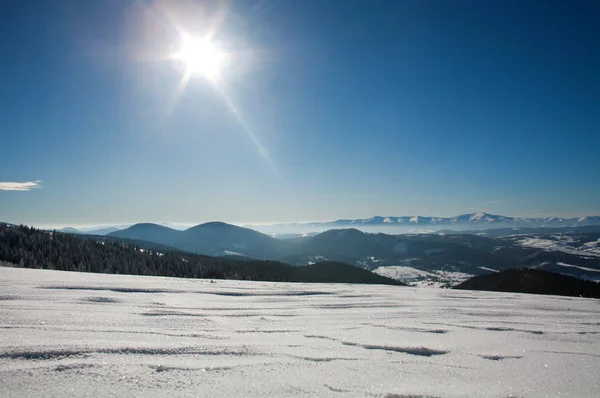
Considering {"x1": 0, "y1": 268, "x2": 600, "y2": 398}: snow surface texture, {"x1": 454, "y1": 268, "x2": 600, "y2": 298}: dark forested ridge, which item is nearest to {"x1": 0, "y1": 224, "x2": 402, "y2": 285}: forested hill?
{"x1": 454, "y1": 268, "x2": 600, "y2": 298}: dark forested ridge

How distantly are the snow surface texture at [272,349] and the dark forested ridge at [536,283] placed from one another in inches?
2177

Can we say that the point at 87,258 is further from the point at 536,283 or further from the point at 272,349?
the point at 536,283

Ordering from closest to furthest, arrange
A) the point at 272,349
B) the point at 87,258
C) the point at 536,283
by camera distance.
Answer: the point at 272,349
the point at 536,283
the point at 87,258

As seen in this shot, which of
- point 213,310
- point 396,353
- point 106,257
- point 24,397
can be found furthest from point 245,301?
point 106,257

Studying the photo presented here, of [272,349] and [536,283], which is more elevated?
[272,349]

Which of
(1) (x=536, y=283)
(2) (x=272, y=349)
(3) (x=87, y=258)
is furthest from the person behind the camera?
(3) (x=87, y=258)

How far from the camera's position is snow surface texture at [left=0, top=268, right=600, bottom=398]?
2.56 metres

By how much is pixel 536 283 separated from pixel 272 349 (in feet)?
276

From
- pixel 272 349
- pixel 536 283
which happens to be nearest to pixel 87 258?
pixel 272 349

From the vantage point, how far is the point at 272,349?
3.56m

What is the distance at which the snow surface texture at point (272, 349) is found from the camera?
8.41 ft

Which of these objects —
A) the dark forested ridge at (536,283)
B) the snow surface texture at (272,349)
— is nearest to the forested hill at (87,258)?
the dark forested ridge at (536,283)

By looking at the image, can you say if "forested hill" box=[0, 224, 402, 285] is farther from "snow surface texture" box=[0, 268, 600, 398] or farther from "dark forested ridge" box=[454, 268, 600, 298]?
"snow surface texture" box=[0, 268, 600, 398]

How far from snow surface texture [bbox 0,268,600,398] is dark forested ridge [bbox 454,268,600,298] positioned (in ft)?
181
